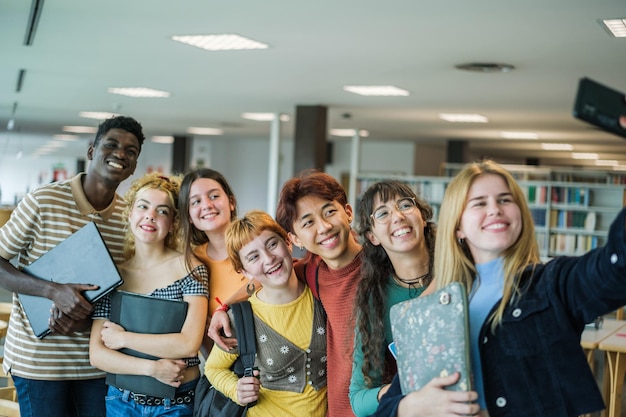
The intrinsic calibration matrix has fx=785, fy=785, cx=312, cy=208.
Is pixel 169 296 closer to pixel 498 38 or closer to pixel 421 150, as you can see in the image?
pixel 498 38

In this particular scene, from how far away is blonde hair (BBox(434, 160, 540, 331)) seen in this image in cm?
182

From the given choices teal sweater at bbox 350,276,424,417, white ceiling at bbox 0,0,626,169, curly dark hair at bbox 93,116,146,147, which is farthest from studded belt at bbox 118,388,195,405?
white ceiling at bbox 0,0,626,169

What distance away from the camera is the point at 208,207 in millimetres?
2951

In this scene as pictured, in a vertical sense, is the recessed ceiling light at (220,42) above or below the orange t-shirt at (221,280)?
above

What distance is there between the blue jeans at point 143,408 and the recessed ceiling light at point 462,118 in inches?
396

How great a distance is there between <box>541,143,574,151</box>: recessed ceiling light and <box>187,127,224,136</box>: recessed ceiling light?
7399 millimetres

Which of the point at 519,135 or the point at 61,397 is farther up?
the point at 519,135

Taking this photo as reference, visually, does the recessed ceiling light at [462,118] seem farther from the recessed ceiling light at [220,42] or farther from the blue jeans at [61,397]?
the blue jeans at [61,397]

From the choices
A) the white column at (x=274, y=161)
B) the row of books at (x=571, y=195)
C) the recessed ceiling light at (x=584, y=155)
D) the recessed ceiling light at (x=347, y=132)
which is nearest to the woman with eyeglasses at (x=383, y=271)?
the row of books at (x=571, y=195)

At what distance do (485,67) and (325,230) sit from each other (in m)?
5.72

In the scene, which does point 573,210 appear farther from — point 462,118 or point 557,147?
→ point 557,147

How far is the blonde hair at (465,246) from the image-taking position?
1818mm

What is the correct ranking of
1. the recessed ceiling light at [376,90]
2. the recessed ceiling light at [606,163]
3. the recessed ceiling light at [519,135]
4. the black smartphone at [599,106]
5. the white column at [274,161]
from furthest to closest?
the recessed ceiling light at [606,163] → the recessed ceiling light at [519,135] → the white column at [274,161] → the recessed ceiling light at [376,90] → the black smartphone at [599,106]

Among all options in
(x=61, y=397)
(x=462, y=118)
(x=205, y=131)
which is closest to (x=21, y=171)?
(x=205, y=131)
